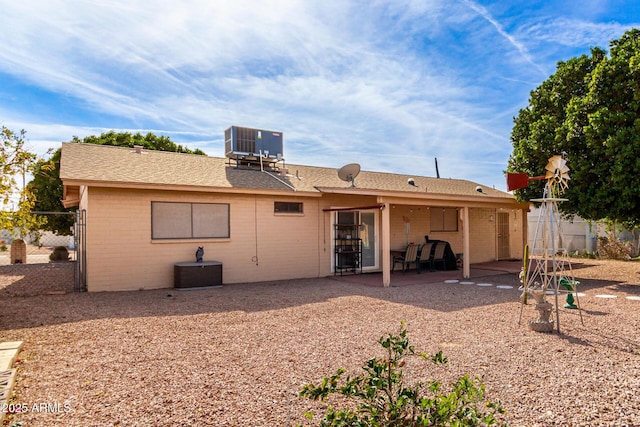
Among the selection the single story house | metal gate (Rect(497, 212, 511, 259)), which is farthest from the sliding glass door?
metal gate (Rect(497, 212, 511, 259))

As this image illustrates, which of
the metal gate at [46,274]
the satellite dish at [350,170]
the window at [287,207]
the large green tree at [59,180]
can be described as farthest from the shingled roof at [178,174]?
the large green tree at [59,180]

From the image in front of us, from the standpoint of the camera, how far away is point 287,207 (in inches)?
471

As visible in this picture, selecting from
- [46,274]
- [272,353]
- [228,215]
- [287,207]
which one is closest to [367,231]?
[287,207]

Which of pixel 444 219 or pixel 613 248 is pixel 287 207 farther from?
pixel 613 248

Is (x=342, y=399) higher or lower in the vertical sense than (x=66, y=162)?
→ lower

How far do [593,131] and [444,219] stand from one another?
20.2 feet

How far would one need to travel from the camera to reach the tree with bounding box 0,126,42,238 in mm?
6117

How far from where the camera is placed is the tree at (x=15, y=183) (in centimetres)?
612

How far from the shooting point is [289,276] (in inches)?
470

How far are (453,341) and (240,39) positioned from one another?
26.7 feet

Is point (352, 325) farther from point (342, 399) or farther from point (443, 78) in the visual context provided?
point (443, 78)

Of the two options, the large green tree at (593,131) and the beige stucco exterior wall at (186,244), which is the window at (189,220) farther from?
the large green tree at (593,131)

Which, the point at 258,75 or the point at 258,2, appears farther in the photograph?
the point at 258,75

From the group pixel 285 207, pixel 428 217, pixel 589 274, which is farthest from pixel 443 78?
pixel 589 274
